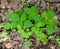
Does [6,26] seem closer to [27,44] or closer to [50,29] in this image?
[27,44]

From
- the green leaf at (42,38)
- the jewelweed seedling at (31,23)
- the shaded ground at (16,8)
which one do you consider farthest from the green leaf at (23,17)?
the green leaf at (42,38)

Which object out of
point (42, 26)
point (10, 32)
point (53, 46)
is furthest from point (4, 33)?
point (53, 46)

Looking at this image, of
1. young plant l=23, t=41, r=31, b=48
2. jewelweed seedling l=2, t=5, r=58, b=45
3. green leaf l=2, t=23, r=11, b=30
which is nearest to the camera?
young plant l=23, t=41, r=31, b=48

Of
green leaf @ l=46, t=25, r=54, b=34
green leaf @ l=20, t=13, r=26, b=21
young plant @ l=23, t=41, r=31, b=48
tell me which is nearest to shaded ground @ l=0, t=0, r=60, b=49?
young plant @ l=23, t=41, r=31, b=48

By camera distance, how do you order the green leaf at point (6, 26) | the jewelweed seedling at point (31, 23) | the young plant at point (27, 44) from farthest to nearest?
the green leaf at point (6, 26) < the jewelweed seedling at point (31, 23) < the young plant at point (27, 44)

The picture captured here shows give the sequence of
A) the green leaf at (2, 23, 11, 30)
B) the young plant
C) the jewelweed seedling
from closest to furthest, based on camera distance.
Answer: the young plant, the jewelweed seedling, the green leaf at (2, 23, 11, 30)

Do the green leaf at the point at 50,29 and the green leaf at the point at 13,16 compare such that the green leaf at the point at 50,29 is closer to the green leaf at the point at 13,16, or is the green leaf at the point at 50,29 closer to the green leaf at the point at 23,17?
the green leaf at the point at 23,17

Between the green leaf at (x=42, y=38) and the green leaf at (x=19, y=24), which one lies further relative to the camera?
the green leaf at (x=19, y=24)

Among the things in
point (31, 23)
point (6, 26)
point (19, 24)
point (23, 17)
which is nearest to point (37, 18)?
point (31, 23)

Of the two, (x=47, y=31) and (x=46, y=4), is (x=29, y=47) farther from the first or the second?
(x=46, y=4)

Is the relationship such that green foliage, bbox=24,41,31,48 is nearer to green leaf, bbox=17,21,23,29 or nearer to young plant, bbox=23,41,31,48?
young plant, bbox=23,41,31,48
